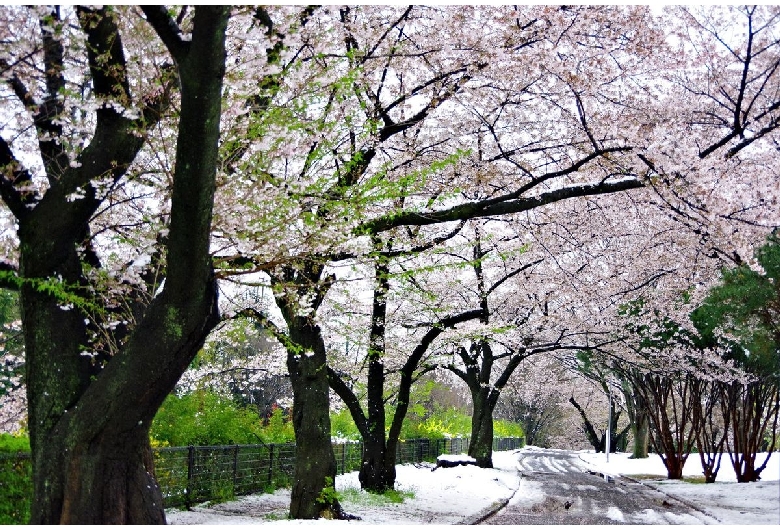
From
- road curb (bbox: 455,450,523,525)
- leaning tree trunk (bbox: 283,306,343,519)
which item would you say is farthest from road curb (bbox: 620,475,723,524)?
leaning tree trunk (bbox: 283,306,343,519)

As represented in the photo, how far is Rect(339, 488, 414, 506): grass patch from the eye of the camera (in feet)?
41.5

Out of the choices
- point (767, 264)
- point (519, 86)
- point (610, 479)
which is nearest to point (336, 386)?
point (519, 86)

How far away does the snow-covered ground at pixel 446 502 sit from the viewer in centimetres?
1035

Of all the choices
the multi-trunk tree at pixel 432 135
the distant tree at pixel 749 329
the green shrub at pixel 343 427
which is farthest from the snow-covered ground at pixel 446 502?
the green shrub at pixel 343 427

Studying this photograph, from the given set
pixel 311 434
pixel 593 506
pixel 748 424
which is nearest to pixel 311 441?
pixel 311 434

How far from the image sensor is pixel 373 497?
13281 mm

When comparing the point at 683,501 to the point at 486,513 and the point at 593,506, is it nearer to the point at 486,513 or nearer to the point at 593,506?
the point at 593,506

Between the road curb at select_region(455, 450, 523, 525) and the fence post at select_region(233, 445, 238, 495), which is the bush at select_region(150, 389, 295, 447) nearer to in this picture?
the fence post at select_region(233, 445, 238, 495)

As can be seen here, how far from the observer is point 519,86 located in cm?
945

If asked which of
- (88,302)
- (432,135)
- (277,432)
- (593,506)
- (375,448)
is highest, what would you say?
(432,135)

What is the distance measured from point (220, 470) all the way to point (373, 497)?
293 cm

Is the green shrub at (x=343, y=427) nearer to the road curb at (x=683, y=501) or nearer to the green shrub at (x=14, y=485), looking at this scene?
the road curb at (x=683, y=501)

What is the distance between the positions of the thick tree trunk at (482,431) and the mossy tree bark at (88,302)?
19444 millimetres

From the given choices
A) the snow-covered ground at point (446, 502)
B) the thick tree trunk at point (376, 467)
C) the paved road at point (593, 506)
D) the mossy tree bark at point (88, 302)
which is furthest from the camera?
the thick tree trunk at point (376, 467)
